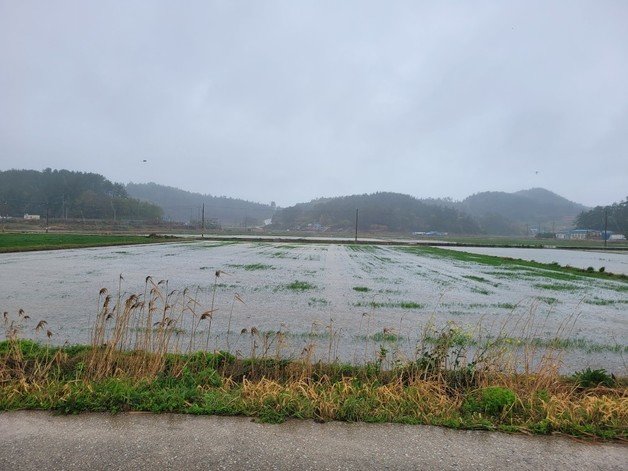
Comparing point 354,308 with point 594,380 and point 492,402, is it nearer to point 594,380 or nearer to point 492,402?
point 594,380

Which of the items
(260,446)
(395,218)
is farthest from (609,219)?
(260,446)

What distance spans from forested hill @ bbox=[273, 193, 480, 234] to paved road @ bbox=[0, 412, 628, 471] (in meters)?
152

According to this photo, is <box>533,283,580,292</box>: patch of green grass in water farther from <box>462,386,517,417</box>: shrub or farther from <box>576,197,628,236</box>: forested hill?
<box>576,197,628,236</box>: forested hill

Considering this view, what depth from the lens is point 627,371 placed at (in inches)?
231

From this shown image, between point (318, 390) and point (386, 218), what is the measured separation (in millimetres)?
159806

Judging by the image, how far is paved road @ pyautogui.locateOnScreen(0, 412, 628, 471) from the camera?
3074mm

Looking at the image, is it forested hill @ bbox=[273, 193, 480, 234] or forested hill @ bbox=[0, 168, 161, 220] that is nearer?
forested hill @ bbox=[0, 168, 161, 220]

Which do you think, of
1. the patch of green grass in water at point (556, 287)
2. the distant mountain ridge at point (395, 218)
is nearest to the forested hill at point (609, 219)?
the distant mountain ridge at point (395, 218)

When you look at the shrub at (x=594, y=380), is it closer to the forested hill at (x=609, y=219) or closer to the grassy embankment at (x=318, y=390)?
the grassy embankment at (x=318, y=390)

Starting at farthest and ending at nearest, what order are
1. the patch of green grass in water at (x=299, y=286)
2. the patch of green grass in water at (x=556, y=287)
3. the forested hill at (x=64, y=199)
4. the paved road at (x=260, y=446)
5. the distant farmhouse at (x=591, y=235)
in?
1. the forested hill at (x=64, y=199)
2. the distant farmhouse at (x=591, y=235)
3. the patch of green grass in water at (x=556, y=287)
4. the patch of green grass in water at (x=299, y=286)
5. the paved road at (x=260, y=446)

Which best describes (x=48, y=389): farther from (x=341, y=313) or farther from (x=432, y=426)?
(x=341, y=313)

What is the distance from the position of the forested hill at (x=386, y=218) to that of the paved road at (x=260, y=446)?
152 m

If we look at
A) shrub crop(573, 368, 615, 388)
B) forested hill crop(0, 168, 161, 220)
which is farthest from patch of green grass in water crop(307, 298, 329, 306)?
forested hill crop(0, 168, 161, 220)

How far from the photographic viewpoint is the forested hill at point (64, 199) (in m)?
127
